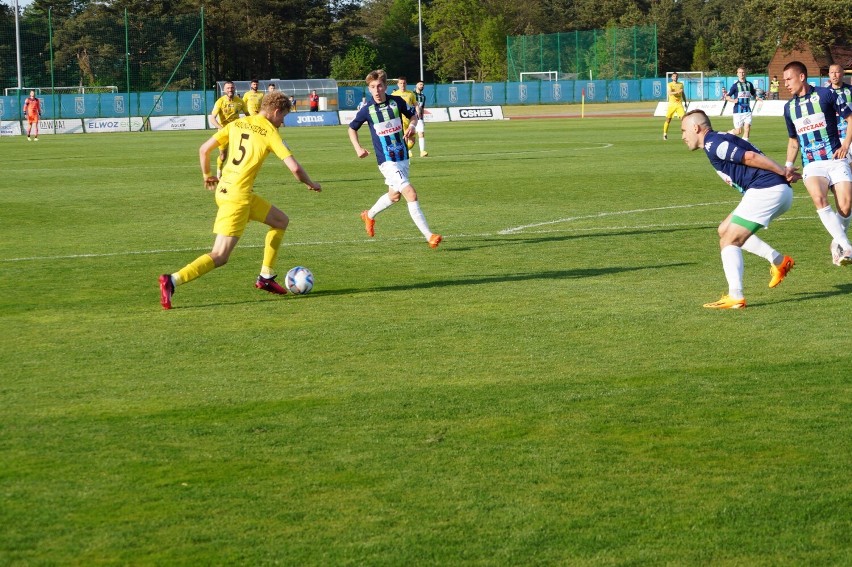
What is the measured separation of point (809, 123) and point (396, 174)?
4815mm

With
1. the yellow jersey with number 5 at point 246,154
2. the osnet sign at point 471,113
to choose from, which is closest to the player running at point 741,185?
the yellow jersey with number 5 at point 246,154

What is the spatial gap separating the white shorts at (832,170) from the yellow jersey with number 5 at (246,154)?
5.58m

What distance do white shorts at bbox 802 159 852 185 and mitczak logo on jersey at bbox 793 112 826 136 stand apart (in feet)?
1.14

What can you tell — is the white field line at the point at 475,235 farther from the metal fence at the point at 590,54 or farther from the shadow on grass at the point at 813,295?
the metal fence at the point at 590,54

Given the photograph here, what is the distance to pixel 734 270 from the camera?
30.0 feet

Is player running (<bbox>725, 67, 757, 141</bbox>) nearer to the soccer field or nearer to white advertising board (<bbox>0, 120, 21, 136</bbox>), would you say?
the soccer field

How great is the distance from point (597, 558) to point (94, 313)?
620 cm

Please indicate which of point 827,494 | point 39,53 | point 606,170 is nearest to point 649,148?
point 606,170

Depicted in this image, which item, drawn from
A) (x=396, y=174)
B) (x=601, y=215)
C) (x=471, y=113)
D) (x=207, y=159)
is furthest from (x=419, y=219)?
(x=471, y=113)

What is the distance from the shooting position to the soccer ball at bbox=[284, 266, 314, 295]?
33.7 ft

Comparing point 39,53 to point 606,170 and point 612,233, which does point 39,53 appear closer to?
point 606,170

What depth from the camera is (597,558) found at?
4.37m

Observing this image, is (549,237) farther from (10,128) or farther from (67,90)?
(67,90)

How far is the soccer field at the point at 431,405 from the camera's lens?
4.64 meters
